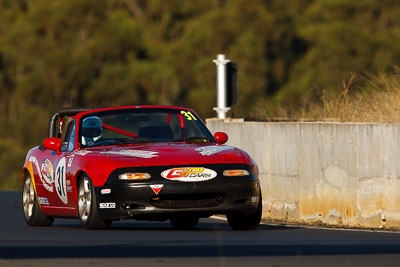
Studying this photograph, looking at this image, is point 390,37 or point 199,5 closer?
point 390,37

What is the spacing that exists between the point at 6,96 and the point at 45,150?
44754mm

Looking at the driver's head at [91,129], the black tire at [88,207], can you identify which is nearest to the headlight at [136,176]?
the black tire at [88,207]

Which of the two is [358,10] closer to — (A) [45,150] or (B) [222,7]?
(B) [222,7]

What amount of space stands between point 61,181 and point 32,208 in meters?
1.55

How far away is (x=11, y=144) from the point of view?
5228cm

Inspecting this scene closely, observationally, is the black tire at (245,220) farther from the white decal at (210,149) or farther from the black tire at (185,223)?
the black tire at (185,223)

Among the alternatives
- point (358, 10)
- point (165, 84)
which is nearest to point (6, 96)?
point (165, 84)

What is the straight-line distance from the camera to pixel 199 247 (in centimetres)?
1091

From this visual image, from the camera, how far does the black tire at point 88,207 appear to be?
1307 cm

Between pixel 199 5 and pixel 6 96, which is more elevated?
pixel 199 5

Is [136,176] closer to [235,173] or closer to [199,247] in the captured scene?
[235,173]

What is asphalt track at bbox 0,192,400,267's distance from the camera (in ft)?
31.8

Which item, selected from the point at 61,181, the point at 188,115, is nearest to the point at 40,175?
the point at 61,181

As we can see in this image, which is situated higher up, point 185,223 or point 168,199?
point 168,199
